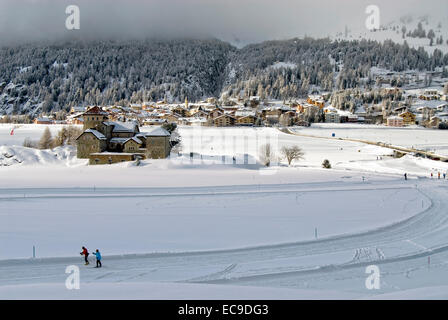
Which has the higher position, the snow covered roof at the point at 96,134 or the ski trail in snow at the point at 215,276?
the snow covered roof at the point at 96,134

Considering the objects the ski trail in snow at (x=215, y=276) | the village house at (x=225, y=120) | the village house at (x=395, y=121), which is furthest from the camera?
the village house at (x=395, y=121)

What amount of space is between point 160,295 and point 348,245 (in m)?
9.64

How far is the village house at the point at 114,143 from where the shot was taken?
44.0 m

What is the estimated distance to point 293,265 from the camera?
13.5 m

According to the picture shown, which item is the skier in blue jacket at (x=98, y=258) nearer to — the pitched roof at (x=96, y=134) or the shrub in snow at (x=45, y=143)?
the pitched roof at (x=96, y=134)

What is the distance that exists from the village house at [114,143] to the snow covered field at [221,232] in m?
7.42

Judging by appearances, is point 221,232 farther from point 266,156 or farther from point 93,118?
point 93,118

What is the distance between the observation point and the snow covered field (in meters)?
11.7

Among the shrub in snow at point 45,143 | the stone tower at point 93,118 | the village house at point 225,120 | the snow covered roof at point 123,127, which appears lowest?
the shrub in snow at point 45,143

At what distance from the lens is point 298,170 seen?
38.7 meters

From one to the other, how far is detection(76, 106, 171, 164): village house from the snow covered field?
24.3 feet

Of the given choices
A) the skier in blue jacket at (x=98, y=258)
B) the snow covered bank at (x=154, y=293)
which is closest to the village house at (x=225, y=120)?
the skier in blue jacket at (x=98, y=258)
